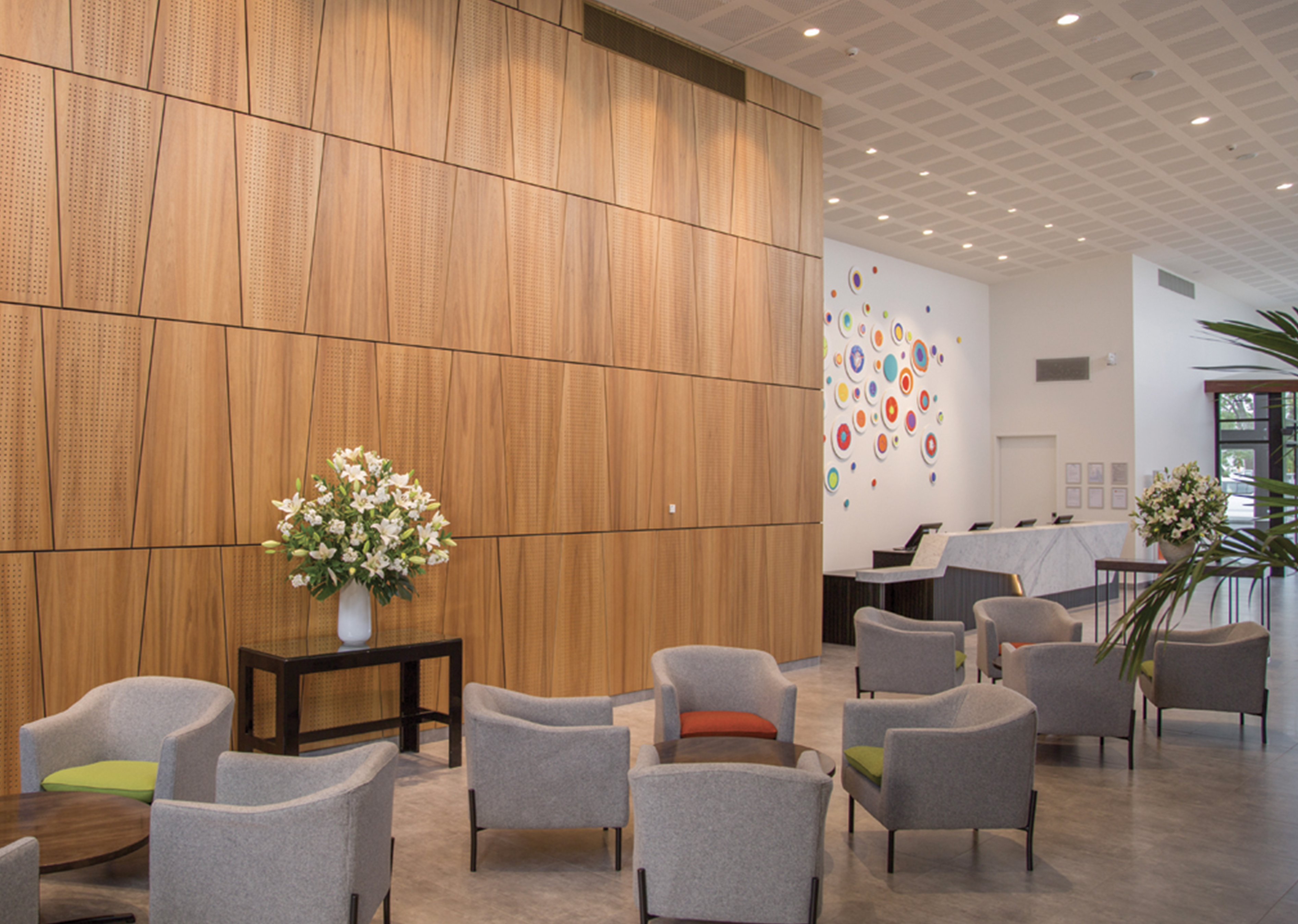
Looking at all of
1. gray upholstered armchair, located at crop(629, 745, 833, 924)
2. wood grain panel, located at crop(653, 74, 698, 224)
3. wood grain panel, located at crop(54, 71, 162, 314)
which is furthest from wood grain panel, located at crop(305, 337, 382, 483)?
gray upholstered armchair, located at crop(629, 745, 833, 924)

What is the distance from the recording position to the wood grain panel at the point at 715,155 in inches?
304

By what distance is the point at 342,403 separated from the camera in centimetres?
567

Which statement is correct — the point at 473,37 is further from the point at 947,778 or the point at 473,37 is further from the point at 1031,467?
the point at 1031,467

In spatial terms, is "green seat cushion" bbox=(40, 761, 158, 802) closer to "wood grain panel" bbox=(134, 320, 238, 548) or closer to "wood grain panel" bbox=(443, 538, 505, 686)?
"wood grain panel" bbox=(134, 320, 238, 548)

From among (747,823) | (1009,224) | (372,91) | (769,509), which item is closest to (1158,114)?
(1009,224)

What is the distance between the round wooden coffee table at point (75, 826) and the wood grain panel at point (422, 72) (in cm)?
403

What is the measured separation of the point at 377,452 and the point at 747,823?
352 cm

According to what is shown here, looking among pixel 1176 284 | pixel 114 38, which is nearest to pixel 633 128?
pixel 114 38

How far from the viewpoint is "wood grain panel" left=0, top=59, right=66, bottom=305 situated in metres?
4.54

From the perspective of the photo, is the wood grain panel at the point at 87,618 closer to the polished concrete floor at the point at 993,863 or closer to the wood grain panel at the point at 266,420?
the wood grain panel at the point at 266,420

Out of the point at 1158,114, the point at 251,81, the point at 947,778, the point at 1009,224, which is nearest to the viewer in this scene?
the point at 947,778

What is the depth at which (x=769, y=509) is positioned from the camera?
825cm

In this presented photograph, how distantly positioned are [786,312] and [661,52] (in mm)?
Answer: 2401

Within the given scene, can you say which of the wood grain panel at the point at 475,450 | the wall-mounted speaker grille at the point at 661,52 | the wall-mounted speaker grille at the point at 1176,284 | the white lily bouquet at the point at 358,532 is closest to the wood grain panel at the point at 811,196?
the wall-mounted speaker grille at the point at 661,52
